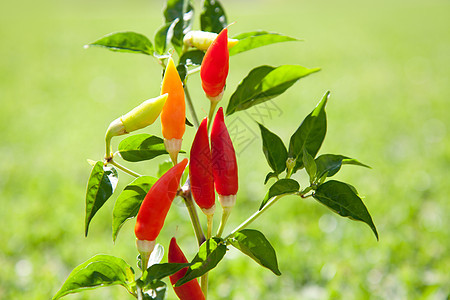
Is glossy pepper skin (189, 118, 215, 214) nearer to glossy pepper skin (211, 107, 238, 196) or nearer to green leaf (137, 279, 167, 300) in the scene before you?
glossy pepper skin (211, 107, 238, 196)

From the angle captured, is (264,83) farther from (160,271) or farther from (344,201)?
(160,271)

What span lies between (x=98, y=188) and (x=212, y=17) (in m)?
0.36

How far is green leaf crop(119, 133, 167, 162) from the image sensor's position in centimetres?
75

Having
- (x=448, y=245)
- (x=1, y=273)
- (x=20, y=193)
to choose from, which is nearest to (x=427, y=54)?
(x=448, y=245)

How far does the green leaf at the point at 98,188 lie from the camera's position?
69 centimetres

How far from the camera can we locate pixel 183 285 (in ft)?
2.61

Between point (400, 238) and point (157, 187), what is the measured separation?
1.51 m

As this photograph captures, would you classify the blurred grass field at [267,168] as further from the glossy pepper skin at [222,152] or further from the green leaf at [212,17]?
the green leaf at [212,17]

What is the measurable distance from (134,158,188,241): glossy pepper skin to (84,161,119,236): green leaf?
0.18 ft

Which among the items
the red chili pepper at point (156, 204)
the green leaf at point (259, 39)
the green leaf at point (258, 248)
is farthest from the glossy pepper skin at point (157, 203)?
the green leaf at point (259, 39)

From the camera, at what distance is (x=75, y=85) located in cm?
449

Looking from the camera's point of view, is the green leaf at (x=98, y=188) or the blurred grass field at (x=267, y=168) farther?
the blurred grass field at (x=267, y=168)

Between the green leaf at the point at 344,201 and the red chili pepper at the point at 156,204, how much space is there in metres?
0.21

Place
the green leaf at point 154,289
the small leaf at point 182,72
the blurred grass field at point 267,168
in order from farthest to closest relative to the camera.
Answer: the blurred grass field at point 267,168 < the small leaf at point 182,72 < the green leaf at point 154,289
